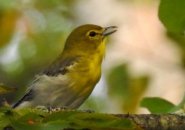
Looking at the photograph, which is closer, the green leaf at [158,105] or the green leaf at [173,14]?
the green leaf at [173,14]

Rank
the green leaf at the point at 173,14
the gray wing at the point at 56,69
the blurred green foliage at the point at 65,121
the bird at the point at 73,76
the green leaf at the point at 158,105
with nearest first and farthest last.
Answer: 1. the blurred green foliage at the point at 65,121
2. the green leaf at the point at 173,14
3. the green leaf at the point at 158,105
4. the bird at the point at 73,76
5. the gray wing at the point at 56,69

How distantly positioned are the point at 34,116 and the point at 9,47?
378cm

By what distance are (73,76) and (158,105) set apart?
1944 millimetres

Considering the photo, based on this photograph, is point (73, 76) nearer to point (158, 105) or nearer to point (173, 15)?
point (158, 105)

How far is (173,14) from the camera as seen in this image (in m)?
2.27

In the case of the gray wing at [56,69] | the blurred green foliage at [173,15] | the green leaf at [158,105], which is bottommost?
the green leaf at [158,105]

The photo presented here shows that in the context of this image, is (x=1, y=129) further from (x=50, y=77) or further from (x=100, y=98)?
(x=100, y=98)

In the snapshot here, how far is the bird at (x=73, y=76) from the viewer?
423cm

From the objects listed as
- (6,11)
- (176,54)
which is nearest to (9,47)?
(6,11)

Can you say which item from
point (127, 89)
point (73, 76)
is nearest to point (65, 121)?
point (73, 76)

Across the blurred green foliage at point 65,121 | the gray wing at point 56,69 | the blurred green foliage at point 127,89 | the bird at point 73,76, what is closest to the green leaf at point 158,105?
the blurred green foliage at point 65,121

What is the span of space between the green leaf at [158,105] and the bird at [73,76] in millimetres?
1395

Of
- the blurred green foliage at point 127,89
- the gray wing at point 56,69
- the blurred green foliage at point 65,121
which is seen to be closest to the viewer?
the blurred green foliage at point 65,121

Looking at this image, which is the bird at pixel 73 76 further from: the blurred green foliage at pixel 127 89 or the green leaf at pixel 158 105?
the green leaf at pixel 158 105
